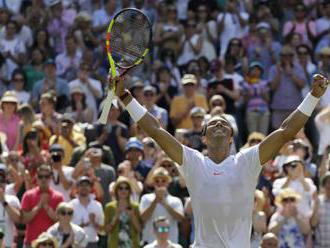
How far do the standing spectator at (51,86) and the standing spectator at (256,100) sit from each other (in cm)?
283

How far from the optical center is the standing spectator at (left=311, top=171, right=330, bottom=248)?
1494 cm

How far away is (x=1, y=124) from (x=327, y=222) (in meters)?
5.38

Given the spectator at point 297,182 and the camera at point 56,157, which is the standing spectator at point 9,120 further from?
the spectator at point 297,182

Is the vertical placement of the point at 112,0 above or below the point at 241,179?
above

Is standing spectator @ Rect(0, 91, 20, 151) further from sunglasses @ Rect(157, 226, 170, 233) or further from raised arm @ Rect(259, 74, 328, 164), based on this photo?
raised arm @ Rect(259, 74, 328, 164)

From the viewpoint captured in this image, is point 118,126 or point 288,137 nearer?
point 288,137

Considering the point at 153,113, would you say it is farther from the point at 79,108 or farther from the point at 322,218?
the point at 322,218

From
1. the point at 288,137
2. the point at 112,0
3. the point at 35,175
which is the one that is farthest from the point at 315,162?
the point at 288,137

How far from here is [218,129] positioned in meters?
9.08

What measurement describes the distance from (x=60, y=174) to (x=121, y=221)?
4.07ft

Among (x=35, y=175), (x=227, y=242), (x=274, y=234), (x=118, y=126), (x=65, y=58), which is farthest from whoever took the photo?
(x=65, y=58)

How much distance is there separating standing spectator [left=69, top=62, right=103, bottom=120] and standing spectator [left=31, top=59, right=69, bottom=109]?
0.15 metres

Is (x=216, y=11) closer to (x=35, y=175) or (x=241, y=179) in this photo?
(x=35, y=175)

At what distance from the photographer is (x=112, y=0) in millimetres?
22094
